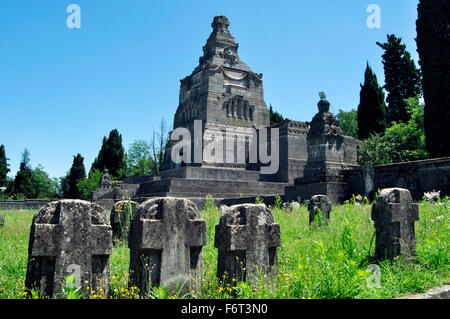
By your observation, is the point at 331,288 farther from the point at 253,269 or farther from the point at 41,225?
the point at 41,225

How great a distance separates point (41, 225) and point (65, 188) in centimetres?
6393

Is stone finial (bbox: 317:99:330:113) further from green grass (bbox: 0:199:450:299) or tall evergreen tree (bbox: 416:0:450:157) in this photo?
green grass (bbox: 0:199:450:299)

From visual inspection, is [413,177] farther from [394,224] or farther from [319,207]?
[394,224]

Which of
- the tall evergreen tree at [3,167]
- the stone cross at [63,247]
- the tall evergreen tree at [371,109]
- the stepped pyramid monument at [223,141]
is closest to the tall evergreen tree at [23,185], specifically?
the tall evergreen tree at [3,167]

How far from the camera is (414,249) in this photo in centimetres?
596

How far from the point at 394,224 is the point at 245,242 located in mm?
2873

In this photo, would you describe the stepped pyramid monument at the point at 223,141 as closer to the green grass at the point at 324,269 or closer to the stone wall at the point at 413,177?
the stone wall at the point at 413,177

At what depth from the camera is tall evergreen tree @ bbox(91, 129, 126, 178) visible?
57719mm

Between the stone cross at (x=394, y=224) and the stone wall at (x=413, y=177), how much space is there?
27.1 ft

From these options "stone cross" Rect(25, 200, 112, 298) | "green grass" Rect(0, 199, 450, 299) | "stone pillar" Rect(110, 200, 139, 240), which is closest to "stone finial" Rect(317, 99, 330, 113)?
"green grass" Rect(0, 199, 450, 299)

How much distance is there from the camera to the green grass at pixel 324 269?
13.7 ft
